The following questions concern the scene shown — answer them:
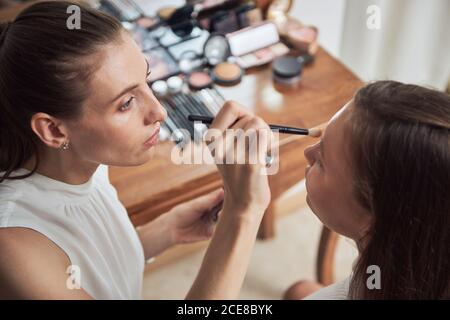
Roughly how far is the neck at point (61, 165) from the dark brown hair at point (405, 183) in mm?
424

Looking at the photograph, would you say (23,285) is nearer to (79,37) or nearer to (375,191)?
(79,37)

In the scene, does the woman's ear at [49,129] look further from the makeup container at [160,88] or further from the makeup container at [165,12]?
the makeup container at [165,12]

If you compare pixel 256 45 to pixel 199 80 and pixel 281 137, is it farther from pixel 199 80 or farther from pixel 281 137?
pixel 281 137

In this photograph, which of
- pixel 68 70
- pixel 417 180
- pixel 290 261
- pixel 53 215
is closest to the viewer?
pixel 417 180

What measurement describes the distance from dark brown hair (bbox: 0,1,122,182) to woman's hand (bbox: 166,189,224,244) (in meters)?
0.33

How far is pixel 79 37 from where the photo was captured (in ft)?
2.35

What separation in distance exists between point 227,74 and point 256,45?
12 centimetres

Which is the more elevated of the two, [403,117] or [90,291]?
[403,117]

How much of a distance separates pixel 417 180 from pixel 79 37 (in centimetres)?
45

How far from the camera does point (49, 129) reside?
0.76 m

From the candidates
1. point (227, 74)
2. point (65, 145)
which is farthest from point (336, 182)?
point (227, 74)

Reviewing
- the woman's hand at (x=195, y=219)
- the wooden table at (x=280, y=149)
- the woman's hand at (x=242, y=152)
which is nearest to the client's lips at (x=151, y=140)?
the woman's hand at (x=242, y=152)

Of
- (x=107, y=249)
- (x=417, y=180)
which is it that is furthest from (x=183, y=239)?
(x=417, y=180)

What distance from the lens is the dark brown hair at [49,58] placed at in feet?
2.30
